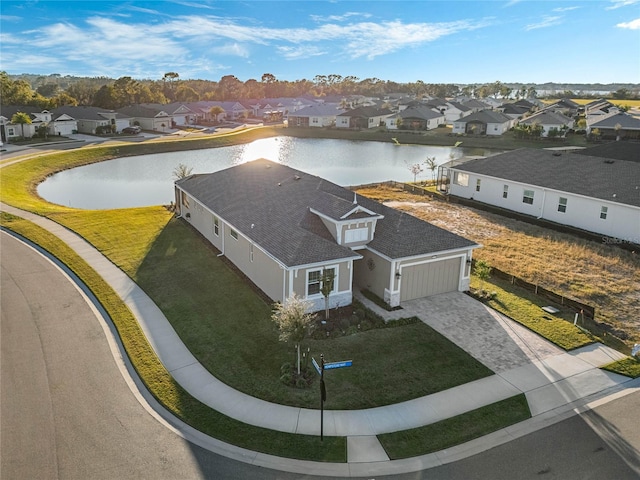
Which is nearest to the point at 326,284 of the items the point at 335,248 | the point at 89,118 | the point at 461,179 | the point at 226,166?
the point at 335,248

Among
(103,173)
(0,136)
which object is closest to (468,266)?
(103,173)

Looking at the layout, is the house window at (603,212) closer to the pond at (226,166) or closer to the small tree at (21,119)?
the pond at (226,166)

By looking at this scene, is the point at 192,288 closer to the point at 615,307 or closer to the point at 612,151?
the point at 615,307

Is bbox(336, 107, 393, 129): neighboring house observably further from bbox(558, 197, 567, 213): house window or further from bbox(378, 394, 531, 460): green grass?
bbox(378, 394, 531, 460): green grass

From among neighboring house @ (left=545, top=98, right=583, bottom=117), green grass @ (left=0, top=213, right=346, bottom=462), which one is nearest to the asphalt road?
green grass @ (left=0, top=213, right=346, bottom=462)

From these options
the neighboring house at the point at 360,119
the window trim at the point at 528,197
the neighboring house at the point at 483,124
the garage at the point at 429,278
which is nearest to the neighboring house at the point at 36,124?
the neighboring house at the point at 360,119

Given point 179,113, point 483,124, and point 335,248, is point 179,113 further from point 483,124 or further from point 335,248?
point 335,248
